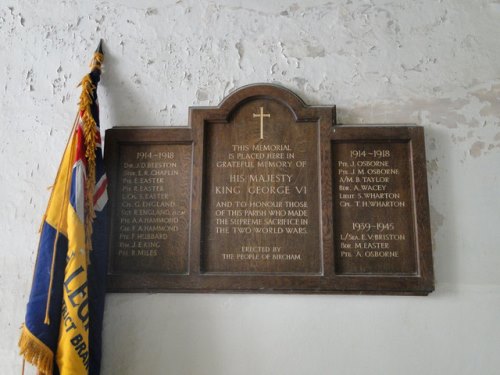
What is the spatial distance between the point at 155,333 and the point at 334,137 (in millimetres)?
1230

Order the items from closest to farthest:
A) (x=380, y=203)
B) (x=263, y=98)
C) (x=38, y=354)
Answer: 1. (x=38, y=354)
2. (x=380, y=203)
3. (x=263, y=98)

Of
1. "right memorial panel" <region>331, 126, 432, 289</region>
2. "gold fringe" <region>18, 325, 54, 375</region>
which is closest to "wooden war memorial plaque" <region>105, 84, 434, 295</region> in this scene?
"right memorial panel" <region>331, 126, 432, 289</region>

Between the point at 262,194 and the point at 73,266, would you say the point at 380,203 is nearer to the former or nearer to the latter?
the point at 262,194

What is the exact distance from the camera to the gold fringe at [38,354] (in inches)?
70.0

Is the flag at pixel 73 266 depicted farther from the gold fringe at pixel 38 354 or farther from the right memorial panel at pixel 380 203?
the right memorial panel at pixel 380 203

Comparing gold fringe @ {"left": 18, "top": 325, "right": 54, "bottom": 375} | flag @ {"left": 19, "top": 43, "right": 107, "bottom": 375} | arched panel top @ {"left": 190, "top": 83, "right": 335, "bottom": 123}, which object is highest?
arched panel top @ {"left": 190, "top": 83, "right": 335, "bottom": 123}

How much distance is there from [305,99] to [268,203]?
56cm

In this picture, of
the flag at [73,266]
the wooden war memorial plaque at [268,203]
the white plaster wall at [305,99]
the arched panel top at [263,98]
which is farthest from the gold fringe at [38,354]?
the arched panel top at [263,98]

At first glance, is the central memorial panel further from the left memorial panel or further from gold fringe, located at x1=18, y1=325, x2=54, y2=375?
gold fringe, located at x1=18, y1=325, x2=54, y2=375

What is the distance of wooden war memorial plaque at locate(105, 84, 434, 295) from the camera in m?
1.97

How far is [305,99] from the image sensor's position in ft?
7.16

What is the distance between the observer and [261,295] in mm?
1994

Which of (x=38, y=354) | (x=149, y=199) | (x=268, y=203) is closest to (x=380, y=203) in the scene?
(x=268, y=203)

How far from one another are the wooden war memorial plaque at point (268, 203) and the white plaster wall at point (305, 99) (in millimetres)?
92
